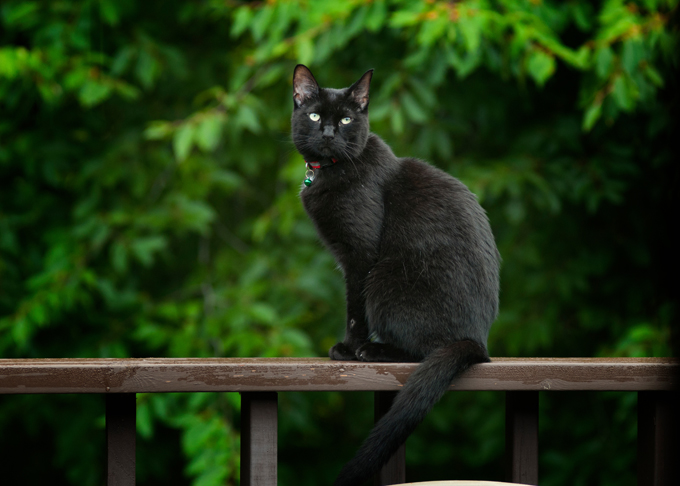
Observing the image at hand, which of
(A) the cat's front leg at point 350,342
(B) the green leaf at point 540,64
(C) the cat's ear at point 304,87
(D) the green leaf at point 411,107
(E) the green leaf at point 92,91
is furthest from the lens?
(E) the green leaf at point 92,91

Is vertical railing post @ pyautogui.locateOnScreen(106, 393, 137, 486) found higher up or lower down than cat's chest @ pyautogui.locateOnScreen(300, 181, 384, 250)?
lower down

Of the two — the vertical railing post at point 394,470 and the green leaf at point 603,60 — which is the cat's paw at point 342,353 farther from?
the green leaf at point 603,60

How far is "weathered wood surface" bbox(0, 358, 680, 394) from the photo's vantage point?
3.44ft

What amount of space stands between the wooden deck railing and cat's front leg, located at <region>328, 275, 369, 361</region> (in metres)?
0.26

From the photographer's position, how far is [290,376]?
111 centimetres

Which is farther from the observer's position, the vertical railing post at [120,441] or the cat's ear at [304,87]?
the cat's ear at [304,87]

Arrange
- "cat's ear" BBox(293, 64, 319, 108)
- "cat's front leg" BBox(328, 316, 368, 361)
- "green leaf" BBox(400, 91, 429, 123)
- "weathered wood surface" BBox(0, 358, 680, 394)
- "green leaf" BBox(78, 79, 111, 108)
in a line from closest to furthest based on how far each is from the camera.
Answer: "weathered wood surface" BBox(0, 358, 680, 394), "cat's front leg" BBox(328, 316, 368, 361), "cat's ear" BBox(293, 64, 319, 108), "green leaf" BBox(400, 91, 429, 123), "green leaf" BBox(78, 79, 111, 108)

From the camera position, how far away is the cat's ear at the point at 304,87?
5.23 ft

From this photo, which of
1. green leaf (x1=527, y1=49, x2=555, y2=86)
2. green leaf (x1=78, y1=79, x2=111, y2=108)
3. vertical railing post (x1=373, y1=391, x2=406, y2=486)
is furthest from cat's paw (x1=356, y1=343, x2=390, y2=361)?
green leaf (x1=78, y1=79, x2=111, y2=108)

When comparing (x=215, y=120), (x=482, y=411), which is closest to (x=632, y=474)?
(x=482, y=411)

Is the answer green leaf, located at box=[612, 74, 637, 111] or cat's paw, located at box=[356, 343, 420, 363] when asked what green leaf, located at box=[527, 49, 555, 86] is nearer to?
green leaf, located at box=[612, 74, 637, 111]

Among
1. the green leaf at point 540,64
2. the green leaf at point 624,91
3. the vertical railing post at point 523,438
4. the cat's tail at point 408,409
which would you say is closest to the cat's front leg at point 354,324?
the cat's tail at point 408,409

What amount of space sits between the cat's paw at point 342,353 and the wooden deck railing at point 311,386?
9.1 inches

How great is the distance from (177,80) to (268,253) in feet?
3.70
